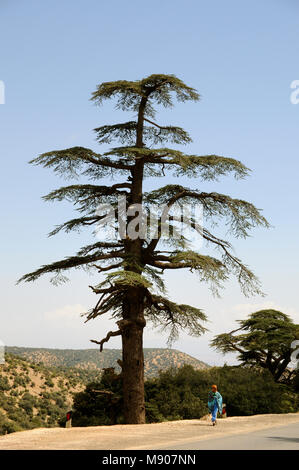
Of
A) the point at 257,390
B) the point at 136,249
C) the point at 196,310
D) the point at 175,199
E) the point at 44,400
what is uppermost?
the point at 175,199

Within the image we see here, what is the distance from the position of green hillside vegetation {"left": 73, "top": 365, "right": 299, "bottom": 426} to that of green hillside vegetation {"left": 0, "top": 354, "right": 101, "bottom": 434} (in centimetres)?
1439

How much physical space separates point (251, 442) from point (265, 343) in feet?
69.5

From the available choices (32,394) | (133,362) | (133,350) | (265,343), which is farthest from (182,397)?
(32,394)

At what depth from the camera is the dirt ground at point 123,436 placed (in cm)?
1225

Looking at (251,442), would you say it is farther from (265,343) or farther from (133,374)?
(265,343)

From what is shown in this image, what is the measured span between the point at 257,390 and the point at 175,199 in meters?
11.2

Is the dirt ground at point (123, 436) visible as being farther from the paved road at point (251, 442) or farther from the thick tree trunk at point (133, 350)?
the thick tree trunk at point (133, 350)

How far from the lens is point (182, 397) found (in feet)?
81.0

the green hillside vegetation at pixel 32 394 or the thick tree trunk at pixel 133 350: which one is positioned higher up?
the thick tree trunk at pixel 133 350

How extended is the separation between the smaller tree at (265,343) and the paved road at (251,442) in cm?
1858

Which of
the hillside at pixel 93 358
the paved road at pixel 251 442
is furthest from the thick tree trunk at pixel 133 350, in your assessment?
the hillside at pixel 93 358

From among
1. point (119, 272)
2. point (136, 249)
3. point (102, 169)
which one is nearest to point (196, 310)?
point (136, 249)
